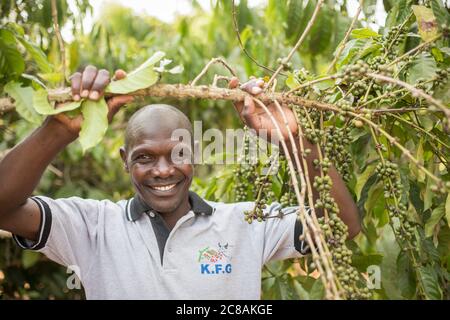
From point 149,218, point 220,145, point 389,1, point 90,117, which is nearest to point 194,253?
point 149,218

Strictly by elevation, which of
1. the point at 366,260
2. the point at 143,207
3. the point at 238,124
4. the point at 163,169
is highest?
the point at 238,124

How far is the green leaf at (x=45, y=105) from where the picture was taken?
5.41 feet

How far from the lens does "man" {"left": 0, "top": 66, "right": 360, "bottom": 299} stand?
2.02 m

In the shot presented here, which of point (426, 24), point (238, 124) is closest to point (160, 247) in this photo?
point (426, 24)

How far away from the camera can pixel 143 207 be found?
2232mm

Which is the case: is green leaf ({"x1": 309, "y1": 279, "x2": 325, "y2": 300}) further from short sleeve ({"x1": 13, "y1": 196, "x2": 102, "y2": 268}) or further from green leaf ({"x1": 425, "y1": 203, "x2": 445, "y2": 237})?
short sleeve ({"x1": 13, "y1": 196, "x2": 102, "y2": 268})

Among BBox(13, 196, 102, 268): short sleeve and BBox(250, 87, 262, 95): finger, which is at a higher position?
BBox(250, 87, 262, 95): finger

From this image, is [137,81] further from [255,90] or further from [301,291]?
[301,291]

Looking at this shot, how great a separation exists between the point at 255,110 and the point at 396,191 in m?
0.49

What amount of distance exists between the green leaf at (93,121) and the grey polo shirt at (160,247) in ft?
1.40

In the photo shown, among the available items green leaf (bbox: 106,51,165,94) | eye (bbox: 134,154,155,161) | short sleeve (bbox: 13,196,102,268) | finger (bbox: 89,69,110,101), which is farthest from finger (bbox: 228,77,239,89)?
short sleeve (bbox: 13,196,102,268)

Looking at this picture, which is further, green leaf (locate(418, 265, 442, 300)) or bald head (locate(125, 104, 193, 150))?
bald head (locate(125, 104, 193, 150))

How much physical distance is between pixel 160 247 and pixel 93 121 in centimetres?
65

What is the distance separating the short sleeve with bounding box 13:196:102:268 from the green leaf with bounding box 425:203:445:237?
1.19 m
